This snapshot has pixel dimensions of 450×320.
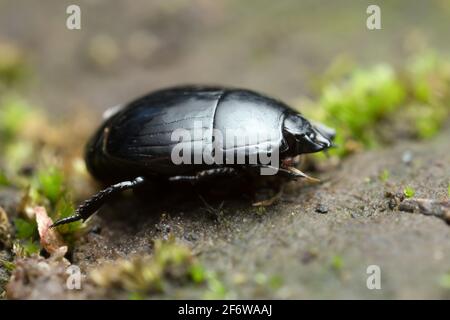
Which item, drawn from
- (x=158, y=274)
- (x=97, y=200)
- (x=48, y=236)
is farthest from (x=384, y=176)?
(x=48, y=236)

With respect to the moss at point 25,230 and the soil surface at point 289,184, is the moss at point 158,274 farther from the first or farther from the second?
the moss at point 25,230

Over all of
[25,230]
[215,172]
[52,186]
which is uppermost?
[215,172]

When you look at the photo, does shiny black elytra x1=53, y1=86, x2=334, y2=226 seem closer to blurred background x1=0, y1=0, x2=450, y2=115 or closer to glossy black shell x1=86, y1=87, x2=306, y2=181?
glossy black shell x1=86, y1=87, x2=306, y2=181

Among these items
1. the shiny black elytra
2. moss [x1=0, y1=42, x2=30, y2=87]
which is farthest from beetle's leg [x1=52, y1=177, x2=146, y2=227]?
moss [x1=0, y1=42, x2=30, y2=87]

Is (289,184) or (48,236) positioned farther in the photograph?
(289,184)

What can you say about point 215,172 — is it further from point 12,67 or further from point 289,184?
point 12,67
